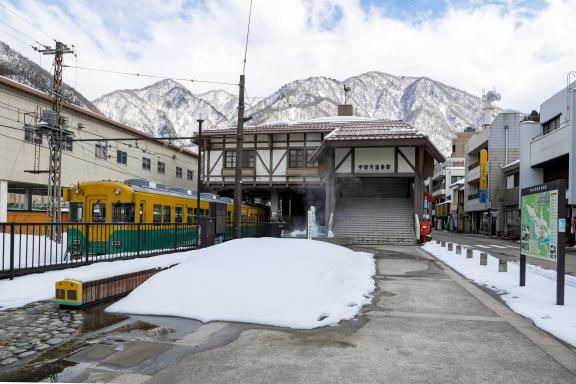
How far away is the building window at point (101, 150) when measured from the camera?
30.1 m

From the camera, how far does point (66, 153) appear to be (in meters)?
26.9

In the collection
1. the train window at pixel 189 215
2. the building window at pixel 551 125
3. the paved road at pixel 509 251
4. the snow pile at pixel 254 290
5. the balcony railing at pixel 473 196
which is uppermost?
the building window at pixel 551 125

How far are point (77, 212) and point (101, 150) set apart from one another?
56.0ft

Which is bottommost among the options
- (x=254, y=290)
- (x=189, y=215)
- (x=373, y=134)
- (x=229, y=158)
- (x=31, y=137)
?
(x=254, y=290)

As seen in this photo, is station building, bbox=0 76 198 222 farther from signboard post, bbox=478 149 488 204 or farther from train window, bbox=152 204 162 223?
signboard post, bbox=478 149 488 204

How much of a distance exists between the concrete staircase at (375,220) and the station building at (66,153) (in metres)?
12.1

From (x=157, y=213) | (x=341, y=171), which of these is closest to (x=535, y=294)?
(x=157, y=213)

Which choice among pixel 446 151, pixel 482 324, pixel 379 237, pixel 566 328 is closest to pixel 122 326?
pixel 482 324

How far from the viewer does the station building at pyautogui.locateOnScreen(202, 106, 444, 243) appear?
2298cm

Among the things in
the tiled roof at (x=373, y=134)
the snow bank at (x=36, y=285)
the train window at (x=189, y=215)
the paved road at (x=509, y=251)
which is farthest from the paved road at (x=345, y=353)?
the tiled roof at (x=373, y=134)

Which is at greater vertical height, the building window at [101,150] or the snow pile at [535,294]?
the building window at [101,150]

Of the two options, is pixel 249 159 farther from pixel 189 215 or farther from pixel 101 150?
pixel 189 215

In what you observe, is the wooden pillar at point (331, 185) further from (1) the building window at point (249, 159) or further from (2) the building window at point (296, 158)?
(1) the building window at point (249, 159)

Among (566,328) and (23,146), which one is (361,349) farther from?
(23,146)
